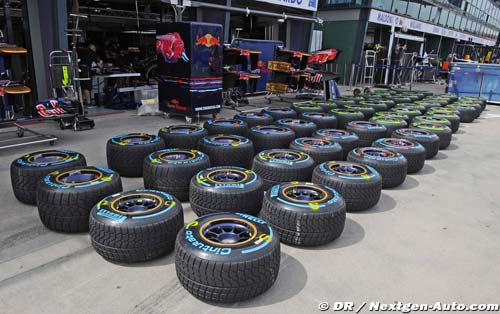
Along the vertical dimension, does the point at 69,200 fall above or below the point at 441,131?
below

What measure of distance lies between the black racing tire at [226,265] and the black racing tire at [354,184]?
143cm

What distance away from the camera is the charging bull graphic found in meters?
7.96

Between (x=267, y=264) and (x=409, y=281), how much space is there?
3.89 feet

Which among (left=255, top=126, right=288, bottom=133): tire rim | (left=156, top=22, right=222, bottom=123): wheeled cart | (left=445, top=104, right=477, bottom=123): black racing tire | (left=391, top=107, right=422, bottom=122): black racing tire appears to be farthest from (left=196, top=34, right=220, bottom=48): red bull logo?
(left=445, top=104, right=477, bottom=123): black racing tire

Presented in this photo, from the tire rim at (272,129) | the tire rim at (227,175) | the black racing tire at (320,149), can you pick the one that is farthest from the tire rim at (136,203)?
the tire rim at (272,129)

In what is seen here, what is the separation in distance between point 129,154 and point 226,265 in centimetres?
275

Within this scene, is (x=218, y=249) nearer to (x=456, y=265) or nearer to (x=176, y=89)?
(x=456, y=265)

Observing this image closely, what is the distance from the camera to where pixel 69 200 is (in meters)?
3.06

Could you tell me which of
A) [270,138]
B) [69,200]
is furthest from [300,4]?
[69,200]

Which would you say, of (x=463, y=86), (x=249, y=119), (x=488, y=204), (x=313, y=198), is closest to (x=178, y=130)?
(x=249, y=119)

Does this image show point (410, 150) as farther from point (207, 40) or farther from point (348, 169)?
point (207, 40)

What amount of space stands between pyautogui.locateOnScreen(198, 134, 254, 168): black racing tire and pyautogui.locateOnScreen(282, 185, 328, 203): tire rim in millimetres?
1399

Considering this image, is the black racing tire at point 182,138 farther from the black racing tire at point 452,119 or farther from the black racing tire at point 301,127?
the black racing tire at point 452,119

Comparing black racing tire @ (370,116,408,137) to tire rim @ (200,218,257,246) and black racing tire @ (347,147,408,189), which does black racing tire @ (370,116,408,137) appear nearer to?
black racing tire @ (347,147,408,189)
